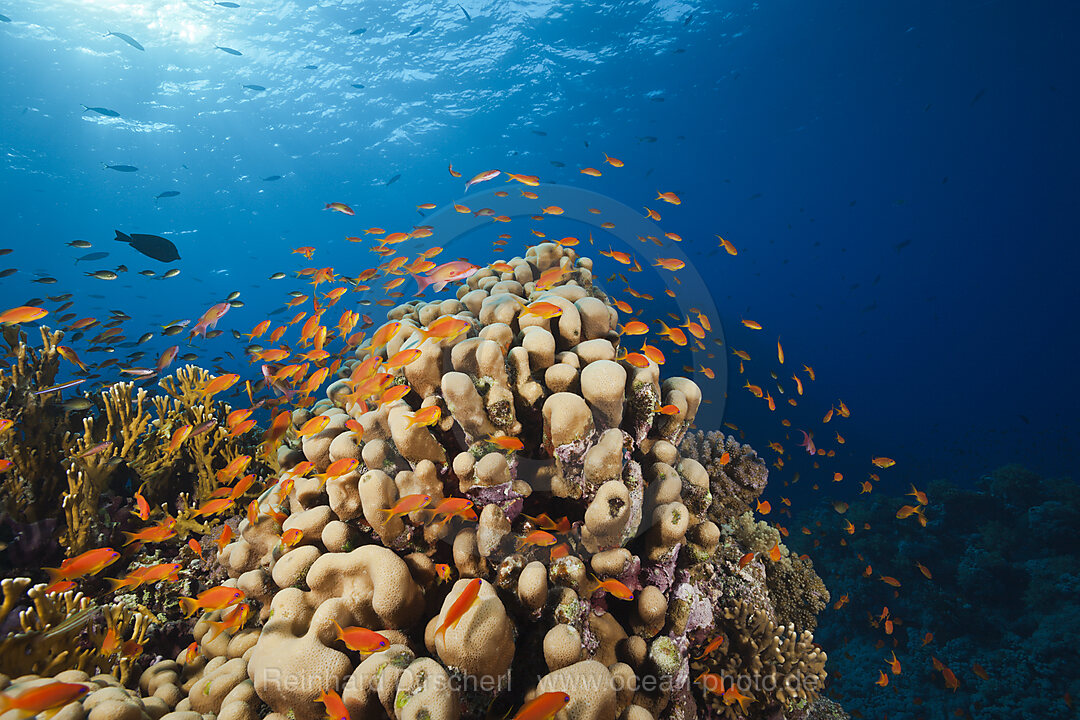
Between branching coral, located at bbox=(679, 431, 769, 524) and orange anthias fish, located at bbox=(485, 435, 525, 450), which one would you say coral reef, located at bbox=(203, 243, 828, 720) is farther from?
branching coral, located at bbox=(679, 431, 769, 524)

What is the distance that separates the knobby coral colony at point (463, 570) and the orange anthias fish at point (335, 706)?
3 cm

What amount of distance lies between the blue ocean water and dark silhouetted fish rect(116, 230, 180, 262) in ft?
3.97

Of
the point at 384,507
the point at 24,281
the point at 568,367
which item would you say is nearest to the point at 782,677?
the point at 568,367

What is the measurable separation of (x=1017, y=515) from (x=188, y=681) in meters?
19.6

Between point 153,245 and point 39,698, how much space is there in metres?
4.71

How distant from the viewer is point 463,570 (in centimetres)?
255

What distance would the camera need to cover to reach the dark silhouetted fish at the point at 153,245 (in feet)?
14.8

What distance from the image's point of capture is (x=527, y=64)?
27031 mm

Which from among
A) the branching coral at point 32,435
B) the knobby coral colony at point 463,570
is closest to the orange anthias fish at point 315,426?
the knobby coral colony at point 463,570

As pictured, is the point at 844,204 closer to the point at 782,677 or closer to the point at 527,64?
the point at 527,64

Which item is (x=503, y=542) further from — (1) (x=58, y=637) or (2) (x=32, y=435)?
(2) (x=32, y=435)

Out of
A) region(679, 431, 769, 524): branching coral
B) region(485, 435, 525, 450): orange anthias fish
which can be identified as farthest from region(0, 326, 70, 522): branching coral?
region(679, 431, 769, 524): branching coral

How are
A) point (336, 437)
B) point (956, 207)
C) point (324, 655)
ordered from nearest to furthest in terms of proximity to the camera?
point (324, 655), point (336, 437), point (956, 207)

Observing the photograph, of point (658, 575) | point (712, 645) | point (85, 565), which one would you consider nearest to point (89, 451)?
point (85, 565)
